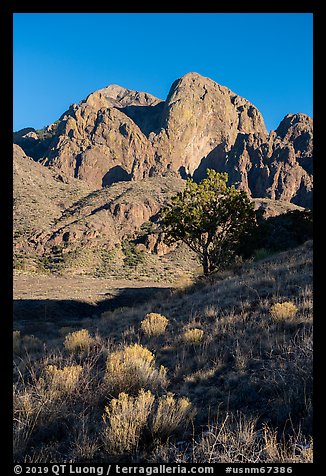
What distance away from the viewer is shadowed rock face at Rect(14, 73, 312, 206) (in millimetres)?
152000

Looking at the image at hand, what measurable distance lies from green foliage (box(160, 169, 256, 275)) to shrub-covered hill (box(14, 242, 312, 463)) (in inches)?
671

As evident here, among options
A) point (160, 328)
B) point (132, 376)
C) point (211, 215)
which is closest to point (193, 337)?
point (160, 328)

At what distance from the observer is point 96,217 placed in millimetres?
72688

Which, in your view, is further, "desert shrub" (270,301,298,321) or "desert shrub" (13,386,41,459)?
"desert shrub" (270,301,298,321)

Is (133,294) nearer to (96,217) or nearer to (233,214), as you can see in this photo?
(233,214)

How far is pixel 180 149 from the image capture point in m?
187

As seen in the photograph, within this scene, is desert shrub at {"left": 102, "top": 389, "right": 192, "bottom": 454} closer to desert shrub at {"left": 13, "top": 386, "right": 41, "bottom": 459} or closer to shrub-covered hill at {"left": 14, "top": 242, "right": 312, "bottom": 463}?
shrub-covered hill at {"left": 14, "top": 242, "right": 312, "bottom": 463}

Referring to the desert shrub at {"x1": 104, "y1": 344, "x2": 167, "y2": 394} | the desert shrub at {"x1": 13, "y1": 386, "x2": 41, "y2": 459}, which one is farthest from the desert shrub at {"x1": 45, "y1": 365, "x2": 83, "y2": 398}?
the desert shrub at {"x1": 104, "y1": 344, "x2": 167, "y2": 394}

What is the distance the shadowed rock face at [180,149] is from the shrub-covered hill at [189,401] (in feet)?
465

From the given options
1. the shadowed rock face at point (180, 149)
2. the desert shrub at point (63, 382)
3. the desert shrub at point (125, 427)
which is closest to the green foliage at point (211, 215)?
the desert shrub at point (63, 382)

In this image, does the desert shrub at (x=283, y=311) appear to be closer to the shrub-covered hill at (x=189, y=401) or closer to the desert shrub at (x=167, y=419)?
the shrub-covered hill at (x=189, y=401)

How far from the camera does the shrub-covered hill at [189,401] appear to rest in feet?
11.5
